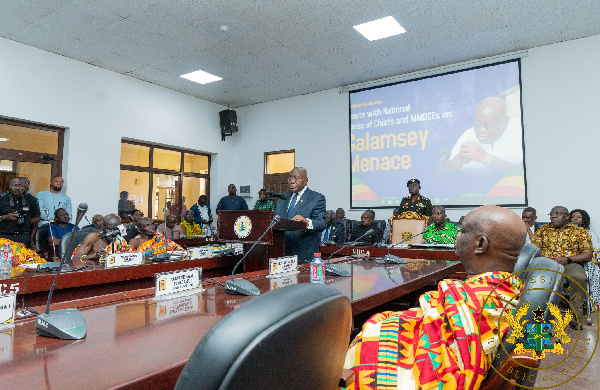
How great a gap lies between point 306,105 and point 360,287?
574cm

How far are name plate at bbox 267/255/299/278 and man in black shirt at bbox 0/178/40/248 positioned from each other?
364cm

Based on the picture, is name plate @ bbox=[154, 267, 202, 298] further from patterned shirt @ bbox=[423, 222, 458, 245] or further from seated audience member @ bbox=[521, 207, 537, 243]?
seated audience member @ bbox=[521, 207, 537, 243]

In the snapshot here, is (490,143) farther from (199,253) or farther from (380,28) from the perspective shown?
(199,253)

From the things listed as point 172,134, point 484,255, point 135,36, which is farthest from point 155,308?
point 172,134

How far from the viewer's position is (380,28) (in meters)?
4.68

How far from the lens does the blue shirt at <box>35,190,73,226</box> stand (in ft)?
16.4

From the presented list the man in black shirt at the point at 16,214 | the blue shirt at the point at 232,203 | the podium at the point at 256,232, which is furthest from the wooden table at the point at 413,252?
the blue shirt at the point at 232,203

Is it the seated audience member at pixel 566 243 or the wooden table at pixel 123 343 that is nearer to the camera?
the wooden table at pixel 123 343

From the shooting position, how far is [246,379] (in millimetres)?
416

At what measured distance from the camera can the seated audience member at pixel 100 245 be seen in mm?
2949

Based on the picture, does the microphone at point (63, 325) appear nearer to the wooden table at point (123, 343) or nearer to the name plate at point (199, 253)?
the wooden table at point (123, 343)

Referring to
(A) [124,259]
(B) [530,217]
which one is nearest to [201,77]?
(A) [124,259]

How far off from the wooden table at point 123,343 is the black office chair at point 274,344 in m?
0.35

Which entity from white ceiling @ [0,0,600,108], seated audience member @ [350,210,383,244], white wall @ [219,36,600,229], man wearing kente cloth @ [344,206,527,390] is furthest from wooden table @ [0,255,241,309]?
white wall @ [219,36,600,229]
